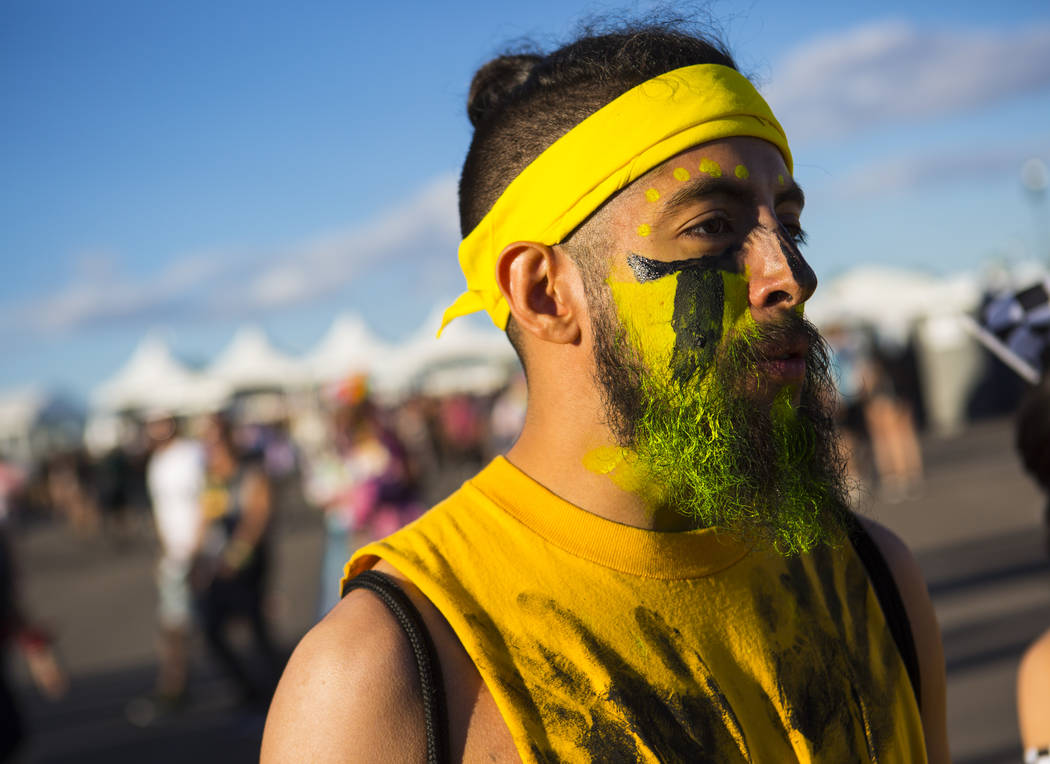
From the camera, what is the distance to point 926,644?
68.8 inches

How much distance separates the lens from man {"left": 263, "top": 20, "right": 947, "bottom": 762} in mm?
1404

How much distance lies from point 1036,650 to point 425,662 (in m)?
1.45

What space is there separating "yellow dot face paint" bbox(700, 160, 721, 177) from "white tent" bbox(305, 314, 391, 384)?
26.9 metres

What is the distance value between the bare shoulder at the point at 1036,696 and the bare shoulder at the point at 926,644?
1.12ft

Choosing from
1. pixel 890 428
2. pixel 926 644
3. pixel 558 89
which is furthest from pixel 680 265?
pixel 890 428

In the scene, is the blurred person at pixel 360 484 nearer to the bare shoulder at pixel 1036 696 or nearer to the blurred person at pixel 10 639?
the blurred person at pixel 10 639

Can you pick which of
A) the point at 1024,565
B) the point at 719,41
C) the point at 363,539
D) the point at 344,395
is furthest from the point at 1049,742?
the point at 1024,565

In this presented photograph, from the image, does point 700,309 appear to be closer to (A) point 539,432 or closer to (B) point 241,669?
(A) point 539,432

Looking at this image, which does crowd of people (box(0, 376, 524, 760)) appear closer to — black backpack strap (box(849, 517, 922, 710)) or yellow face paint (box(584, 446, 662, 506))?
yellow face paint (box(584, 446, 662, 506))

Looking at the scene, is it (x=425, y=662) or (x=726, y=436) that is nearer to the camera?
(x=425, y=662)

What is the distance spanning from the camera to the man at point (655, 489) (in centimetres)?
140

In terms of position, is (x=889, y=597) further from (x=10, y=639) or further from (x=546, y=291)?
(x=10, y=639)

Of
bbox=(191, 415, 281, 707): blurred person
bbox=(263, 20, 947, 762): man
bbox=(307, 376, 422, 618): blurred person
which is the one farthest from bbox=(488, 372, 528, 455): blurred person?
bbox=(263, 20, 947, 762): man

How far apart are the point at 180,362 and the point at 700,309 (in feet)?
110
